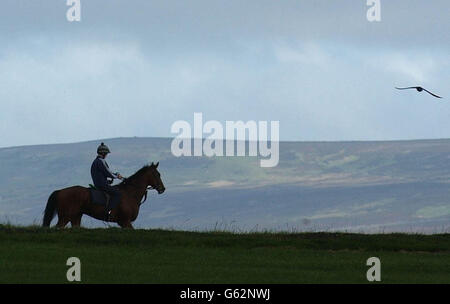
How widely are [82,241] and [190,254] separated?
13.1ft

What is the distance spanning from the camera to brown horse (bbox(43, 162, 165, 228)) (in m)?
37.6

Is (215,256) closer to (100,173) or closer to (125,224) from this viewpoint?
(100,173)

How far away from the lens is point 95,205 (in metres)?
38.1

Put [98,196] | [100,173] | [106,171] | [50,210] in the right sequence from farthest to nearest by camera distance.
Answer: [98,196], [50,210], [100,173], [106,171]

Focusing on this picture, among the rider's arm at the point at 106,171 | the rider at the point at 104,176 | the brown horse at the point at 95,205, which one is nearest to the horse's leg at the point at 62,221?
the brown horse at the point at 95,205

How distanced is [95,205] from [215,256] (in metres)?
8.27

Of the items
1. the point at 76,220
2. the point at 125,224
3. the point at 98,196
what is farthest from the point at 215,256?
the point at 125,224

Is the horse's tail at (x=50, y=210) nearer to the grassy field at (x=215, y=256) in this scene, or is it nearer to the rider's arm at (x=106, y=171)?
the grassy field at (x=215, y=256)

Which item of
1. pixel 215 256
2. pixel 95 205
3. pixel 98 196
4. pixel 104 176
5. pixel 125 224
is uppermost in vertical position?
pixel 104 176

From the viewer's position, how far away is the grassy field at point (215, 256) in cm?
2606

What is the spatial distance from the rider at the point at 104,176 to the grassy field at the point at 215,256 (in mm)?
1982

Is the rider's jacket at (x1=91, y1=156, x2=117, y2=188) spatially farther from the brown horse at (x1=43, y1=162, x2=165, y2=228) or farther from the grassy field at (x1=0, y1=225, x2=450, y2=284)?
the grassy field at (x1=0, y1=225, x2=450, y2=284)
